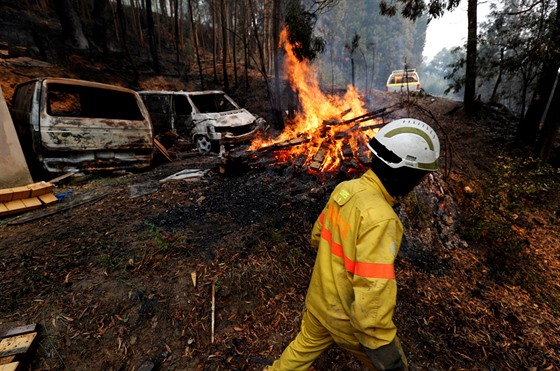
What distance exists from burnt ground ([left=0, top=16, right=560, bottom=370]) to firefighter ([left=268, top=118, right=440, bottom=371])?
1039 millimetres

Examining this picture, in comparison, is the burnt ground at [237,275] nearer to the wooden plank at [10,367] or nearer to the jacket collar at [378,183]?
the wooden plank at [10,367]

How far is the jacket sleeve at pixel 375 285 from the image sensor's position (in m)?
1.36

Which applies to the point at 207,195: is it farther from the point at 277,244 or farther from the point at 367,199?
the point at 367,199

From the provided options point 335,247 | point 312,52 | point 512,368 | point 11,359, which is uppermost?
point 312,52

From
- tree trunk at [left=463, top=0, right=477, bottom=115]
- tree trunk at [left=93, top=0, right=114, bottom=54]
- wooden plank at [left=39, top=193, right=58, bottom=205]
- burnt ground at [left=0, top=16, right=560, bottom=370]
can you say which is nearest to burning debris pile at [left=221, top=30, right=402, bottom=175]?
burnt ground at [left=0, top=16, right=560, bottom=370]

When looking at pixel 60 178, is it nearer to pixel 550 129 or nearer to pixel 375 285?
pixel 375 285

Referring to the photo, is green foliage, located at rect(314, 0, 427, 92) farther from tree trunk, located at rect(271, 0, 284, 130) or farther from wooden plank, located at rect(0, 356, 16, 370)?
wooden plank, located at rect(0, 356, 16, 370)

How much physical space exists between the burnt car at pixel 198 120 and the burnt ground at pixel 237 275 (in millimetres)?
3432

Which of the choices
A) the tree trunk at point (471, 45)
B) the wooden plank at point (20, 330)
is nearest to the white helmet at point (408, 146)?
the wooden plank at point (20, 330)

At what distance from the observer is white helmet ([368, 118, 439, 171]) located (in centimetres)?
163

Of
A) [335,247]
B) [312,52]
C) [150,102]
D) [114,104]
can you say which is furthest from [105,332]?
[312,52]

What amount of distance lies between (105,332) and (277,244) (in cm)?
204

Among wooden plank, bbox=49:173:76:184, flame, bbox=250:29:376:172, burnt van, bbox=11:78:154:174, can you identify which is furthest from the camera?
flame, bbox=250:29:376:172

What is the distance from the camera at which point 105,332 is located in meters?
2.52
